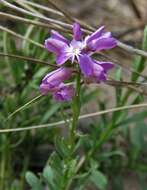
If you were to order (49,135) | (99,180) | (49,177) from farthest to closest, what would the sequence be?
(49,135) → (99,180) → (49,177)

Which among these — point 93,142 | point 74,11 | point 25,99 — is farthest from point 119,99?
point 74,11

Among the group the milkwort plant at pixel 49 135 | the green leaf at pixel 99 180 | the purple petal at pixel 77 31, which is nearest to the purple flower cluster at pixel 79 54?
the purple petal at pixel 77 31

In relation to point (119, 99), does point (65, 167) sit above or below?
below

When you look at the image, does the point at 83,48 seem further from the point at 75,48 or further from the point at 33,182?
the point at 33,182

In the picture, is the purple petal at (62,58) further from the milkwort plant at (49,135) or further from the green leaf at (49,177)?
the green leaf at (49,177)

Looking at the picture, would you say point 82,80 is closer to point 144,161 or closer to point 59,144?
point 59,144

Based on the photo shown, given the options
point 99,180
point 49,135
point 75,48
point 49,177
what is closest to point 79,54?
point 75,48
